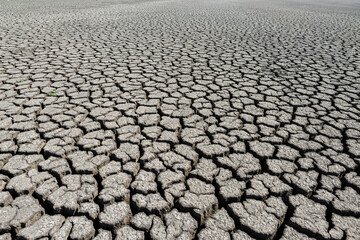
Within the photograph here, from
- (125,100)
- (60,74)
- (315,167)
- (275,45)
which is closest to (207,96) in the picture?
(125,100)

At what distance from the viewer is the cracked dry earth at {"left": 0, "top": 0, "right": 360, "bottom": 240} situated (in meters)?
1.68

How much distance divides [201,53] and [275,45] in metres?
1.60

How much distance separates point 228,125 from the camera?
2.68 m

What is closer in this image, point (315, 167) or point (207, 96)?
point (315, 167)

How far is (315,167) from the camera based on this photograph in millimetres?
2137

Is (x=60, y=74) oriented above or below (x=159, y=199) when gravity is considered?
above

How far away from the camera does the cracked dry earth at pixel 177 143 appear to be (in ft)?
5.52

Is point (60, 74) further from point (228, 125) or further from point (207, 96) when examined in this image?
point (228, 125)

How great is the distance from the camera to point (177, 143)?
7.86ft

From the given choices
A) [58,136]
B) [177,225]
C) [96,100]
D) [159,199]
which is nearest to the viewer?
[177,225]

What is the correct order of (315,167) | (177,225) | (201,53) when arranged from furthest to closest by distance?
(201,53) < (315,167) < (177,225)

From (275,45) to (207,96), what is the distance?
3.02m

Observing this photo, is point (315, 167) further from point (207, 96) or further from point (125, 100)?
point (125, 100)

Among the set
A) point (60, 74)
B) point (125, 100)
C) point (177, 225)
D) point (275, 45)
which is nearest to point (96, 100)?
point (125, 100)
